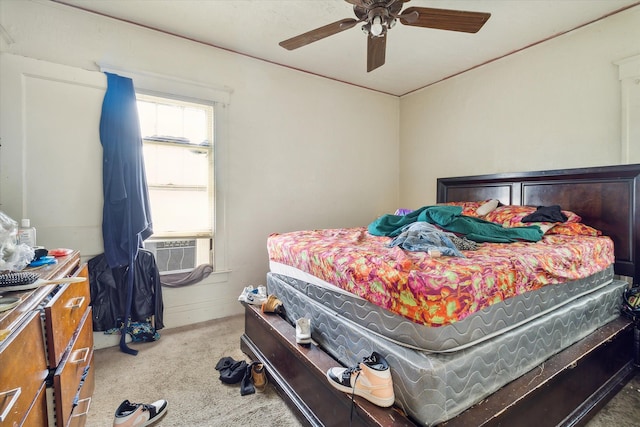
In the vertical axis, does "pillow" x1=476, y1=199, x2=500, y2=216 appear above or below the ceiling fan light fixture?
below

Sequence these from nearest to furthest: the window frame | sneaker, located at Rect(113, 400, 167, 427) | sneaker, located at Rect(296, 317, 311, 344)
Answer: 1. sneaker, located at Rect(113, 400, 167, 427)
2. sneaker, located at Rect(296, 317, 311, 344)
3. the window frame

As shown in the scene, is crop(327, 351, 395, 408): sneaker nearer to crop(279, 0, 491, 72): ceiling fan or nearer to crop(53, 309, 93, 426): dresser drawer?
crop(53, 309, 93, 426): dresser drawer

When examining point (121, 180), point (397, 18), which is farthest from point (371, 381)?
Answer: point (121, 180)

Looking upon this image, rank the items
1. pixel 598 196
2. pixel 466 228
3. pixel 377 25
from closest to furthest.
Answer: pixel 377 25, pixel 466 228, pixel 598 196

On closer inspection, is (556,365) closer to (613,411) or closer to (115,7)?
(613,411)

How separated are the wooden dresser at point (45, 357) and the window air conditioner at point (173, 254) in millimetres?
1248

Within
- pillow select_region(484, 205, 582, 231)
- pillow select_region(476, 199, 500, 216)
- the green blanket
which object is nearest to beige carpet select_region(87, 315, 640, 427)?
the green blanket

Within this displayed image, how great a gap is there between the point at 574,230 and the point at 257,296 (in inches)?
103

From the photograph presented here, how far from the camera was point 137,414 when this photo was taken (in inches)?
60.4

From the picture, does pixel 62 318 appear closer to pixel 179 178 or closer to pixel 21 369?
pixel 21 369

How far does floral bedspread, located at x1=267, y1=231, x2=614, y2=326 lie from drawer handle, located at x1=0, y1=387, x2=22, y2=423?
3.82 feet

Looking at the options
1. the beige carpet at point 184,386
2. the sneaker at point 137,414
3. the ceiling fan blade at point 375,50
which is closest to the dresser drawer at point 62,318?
the sneaker at point 137,414

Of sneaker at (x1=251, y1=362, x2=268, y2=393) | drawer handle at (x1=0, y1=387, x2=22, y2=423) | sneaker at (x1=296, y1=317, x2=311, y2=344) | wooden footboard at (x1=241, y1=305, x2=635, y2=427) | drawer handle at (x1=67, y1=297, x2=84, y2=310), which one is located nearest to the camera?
drawer handle at (x1=0, y1=387, x2=22, y2=423)

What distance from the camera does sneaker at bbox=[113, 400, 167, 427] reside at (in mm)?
1504
